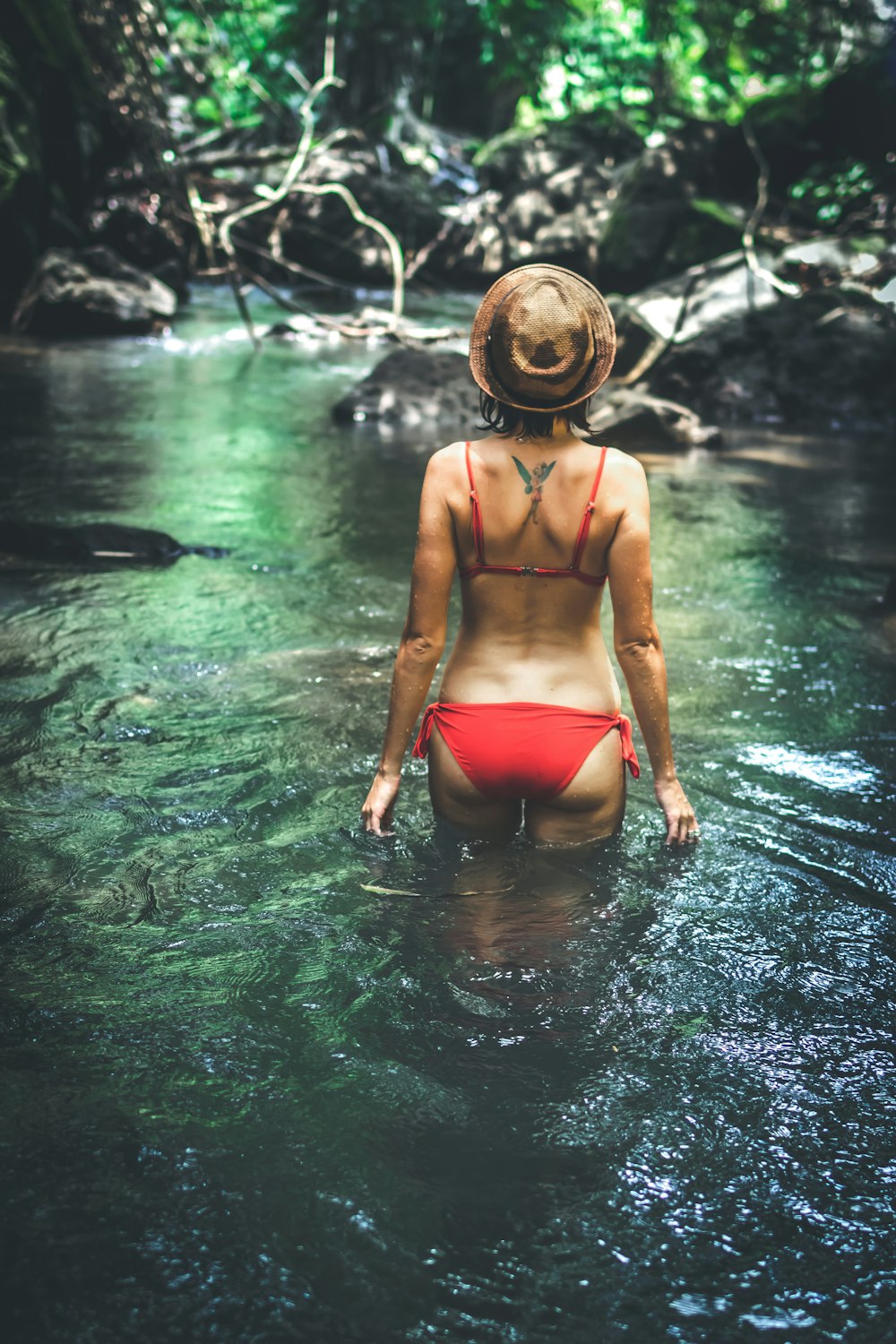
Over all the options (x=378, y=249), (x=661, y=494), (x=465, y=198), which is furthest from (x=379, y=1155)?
(x=465, y=198)

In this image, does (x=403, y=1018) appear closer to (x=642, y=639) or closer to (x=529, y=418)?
(x=642, y=639)

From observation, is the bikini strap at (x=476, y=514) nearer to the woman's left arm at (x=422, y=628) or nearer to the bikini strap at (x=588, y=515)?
the woman's left arm at (x=422, y=628)

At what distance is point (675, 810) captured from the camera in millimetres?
3246

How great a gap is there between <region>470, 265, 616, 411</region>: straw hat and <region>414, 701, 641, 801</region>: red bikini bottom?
2.56 feet

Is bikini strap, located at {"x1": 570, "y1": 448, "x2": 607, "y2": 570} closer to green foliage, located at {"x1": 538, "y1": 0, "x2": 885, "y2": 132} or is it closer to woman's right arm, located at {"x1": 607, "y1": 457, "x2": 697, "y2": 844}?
woman's right arm, located at {"x1": 607, "y1": 457, "x2": 697, "y2": 844}

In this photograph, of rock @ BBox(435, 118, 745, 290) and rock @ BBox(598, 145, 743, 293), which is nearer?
rock @ BBox(598, 145, 743, 293)

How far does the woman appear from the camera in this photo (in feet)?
9.18

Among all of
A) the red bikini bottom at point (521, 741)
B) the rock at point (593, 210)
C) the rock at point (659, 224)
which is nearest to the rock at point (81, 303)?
the rock at point (659, 224)

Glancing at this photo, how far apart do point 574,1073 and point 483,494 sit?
138cm

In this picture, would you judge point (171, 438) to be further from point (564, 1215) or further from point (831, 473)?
point (564, 1215)

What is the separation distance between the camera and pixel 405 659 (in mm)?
3117

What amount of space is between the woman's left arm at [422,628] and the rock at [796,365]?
33.2 ft

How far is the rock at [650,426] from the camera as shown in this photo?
34.9 feet

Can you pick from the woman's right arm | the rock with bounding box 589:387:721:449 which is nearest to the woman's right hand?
the woman's right arm
